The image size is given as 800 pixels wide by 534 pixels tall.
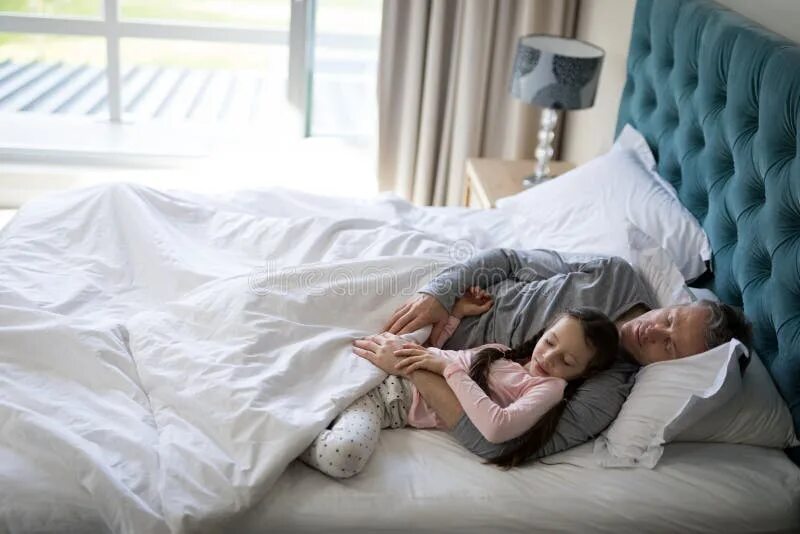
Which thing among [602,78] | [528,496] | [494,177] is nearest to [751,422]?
[528,496]

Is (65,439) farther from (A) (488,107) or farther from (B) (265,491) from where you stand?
(A) (488,107)

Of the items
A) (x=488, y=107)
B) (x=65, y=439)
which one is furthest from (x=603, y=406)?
(x=488, y=107)

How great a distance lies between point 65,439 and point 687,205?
1.60 metres

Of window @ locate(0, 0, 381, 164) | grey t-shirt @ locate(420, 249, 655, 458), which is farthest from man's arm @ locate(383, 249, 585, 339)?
window @ locate(0, 0, 381, 164)

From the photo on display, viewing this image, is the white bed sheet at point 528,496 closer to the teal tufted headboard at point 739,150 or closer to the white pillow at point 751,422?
the white pillow at point 751,422

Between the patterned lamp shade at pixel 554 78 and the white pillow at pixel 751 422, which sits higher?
the patterned lamp shade at pixel 554 78

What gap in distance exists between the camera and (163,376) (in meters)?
1.58

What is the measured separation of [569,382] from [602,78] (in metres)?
1.82

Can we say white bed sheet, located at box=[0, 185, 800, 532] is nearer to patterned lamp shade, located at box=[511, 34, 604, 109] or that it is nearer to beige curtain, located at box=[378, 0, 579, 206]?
patterned lamp shade, located at box=[511, 34, 604, 109]

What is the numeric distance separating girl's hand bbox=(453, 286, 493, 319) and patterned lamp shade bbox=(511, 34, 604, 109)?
1053mm

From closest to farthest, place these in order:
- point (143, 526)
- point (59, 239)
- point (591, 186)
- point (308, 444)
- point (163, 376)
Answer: point (143, 526)
point (308, 444)
point (163, 376)
point (59, 239)
point (591, 186)

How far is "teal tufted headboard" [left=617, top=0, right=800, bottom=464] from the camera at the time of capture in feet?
5.49

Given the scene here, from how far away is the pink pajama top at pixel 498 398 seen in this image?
60.2 inches

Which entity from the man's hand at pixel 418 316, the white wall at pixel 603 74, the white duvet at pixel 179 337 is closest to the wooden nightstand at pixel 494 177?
the white wall at pixel 603 74
